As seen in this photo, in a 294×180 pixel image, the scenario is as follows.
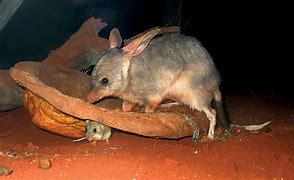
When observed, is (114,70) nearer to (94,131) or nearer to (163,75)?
(163,75)

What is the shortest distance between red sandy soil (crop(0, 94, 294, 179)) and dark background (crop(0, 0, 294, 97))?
16.8ft

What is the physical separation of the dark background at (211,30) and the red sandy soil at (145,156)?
5121 mm

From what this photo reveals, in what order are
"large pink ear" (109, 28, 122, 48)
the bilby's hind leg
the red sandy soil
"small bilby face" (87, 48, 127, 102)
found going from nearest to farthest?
the red sandy soil, "small bilby face" (87, 48, 127, 102), the bilby's hind leg, "large pink ear" (109, 28, 122, 48)

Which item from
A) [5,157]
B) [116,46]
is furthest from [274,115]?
[5,157]

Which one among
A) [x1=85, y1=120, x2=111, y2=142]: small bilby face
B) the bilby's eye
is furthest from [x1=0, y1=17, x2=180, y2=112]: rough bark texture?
[x1=85, y1=120, x2=111, y2=142]: small bilby face

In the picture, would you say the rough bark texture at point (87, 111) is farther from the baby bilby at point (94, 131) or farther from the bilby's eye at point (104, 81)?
the bilby's eye at point (104, 81)

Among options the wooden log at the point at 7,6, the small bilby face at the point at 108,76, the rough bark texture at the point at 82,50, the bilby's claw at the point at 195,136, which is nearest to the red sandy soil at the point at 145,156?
the bilby's claw at the point at 195,136

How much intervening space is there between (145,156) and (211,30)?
1118 centimetres

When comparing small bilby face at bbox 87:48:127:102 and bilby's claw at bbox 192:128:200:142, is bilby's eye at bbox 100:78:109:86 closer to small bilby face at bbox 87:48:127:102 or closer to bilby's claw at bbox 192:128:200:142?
small bilby face at bbox 87:48:127:102

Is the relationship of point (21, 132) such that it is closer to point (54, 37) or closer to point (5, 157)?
point (5, 157)

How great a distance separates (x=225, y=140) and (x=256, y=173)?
114cm

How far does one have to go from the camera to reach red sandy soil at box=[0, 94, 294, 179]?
143 inches

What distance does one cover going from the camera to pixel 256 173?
390 cm

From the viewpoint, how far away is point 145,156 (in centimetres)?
411
